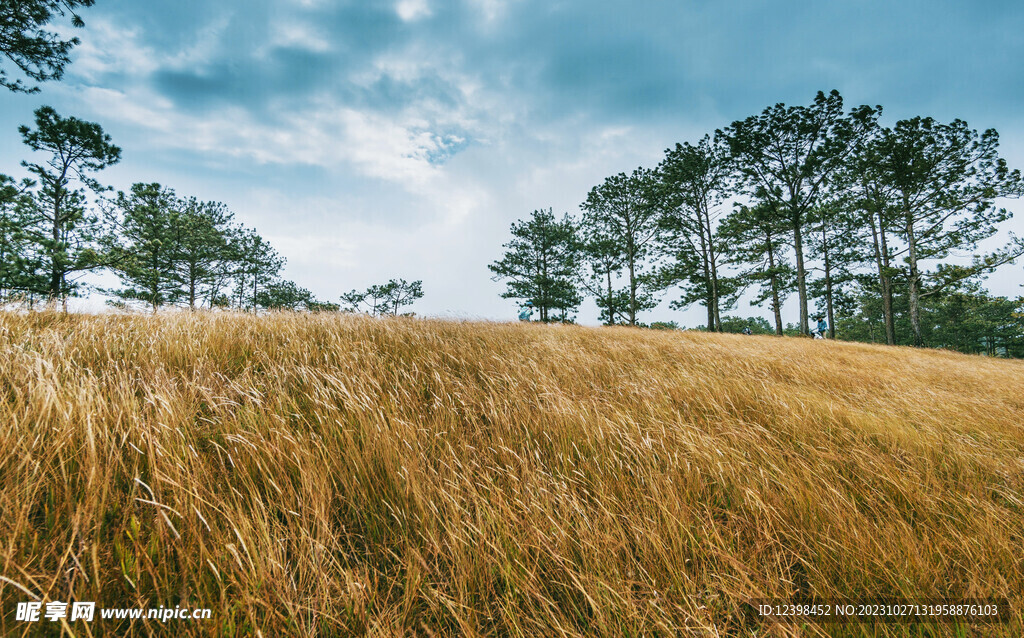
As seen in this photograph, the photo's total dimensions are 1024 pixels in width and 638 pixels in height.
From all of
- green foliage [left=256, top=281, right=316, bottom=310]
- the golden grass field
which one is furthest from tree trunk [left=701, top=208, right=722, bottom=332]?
green foliage [left=256, top=281, right=316, bottom=310]

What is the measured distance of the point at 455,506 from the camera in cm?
130

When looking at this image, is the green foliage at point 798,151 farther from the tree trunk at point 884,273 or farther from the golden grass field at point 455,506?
the golden grass field at point 455,506

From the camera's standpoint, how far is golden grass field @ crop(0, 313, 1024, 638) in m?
0.98

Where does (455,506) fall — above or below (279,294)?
below

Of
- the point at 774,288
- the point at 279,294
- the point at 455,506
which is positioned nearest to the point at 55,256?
the point at 455,506

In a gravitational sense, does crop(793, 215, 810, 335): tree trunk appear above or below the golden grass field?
above

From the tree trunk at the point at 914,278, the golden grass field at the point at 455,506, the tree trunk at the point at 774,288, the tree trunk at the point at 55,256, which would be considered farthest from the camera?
the tree trunk at the point at 774,288

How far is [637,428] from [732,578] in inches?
36.2

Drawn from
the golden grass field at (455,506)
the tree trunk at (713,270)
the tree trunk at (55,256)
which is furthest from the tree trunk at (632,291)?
the tree trunk at (55,256)

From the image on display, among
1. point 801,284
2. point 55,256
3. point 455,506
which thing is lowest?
point 455,506

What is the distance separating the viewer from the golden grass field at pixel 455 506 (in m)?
0.98

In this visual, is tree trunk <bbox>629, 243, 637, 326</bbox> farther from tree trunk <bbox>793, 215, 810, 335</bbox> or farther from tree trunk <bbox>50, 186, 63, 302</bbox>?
tree trunk <bbox>50, 186, 63, 302</bbox>

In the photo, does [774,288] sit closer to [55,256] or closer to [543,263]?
[543,263]

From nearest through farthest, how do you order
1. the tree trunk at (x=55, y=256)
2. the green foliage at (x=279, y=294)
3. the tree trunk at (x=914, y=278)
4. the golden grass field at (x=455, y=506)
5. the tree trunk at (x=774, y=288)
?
the golden grass field at (x=455, y=506) < the tree trunk at (x=55, y=256) < the tree trunk at (x=914, y=278) < the tree trunk at (x=774, y=288) < the green foliage at (x=279, y=294)
